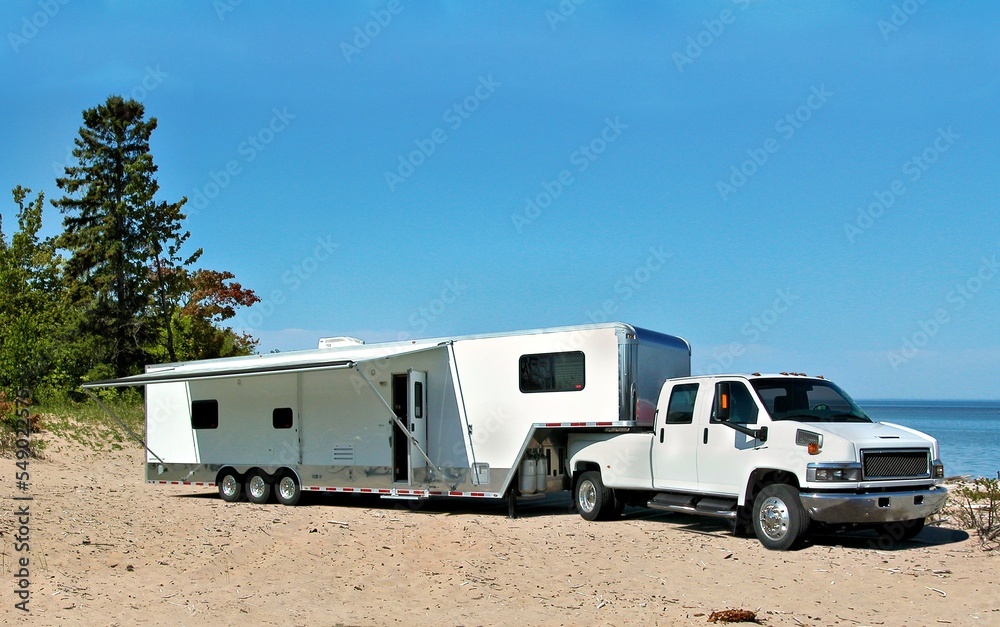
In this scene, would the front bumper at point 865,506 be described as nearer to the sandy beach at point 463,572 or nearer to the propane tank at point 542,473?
the sandy beach at point 463,572

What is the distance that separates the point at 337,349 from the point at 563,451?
476 centimetres

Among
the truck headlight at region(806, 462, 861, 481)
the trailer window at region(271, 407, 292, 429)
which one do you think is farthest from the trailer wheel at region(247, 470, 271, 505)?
the truck headlight at region(806, 462, 861, 481)

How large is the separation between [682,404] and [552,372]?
7.76ft

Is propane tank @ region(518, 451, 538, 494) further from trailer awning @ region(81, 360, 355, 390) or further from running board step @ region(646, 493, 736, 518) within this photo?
trailer awning @ region(81, 360, 355, 390)

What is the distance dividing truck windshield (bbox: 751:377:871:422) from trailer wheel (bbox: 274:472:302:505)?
9017 millimetres

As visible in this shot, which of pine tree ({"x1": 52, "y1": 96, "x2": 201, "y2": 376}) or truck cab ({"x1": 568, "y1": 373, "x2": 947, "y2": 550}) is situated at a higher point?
pine tree ({"x1": 52, "y1": 96, "x2": 201, "y2": 376})

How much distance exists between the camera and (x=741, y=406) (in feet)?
40.1

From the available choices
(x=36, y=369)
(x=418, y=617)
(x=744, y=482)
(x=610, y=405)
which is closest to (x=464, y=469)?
(x=610, y=405)

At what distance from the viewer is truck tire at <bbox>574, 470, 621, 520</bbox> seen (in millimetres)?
14414

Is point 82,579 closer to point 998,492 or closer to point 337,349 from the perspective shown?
Result: point 337,349

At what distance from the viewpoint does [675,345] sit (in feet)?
50.2

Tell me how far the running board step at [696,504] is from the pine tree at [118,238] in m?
26.9

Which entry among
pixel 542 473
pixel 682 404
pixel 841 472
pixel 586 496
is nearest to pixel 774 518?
pixel 841 472

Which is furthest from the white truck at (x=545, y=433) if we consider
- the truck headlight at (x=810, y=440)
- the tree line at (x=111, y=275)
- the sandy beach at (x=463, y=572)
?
the tree line at (x=111, y=275)
